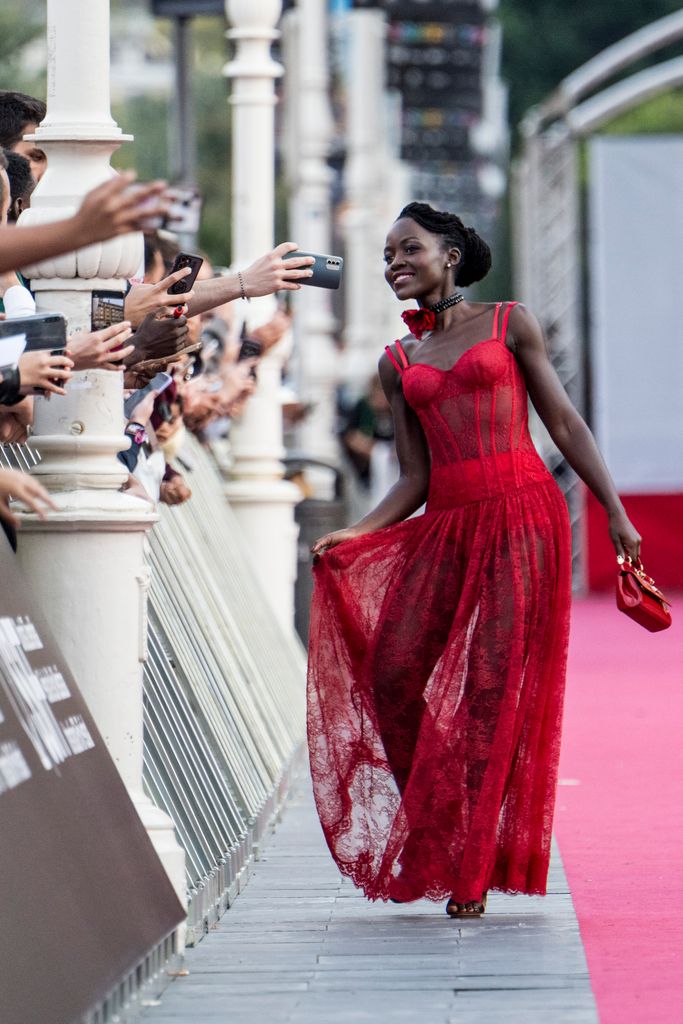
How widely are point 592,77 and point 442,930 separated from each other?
55.8 ft

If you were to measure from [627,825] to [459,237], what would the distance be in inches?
106

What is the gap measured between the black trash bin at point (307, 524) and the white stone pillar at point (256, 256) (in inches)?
71.7

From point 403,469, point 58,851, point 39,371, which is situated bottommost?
point 58,851

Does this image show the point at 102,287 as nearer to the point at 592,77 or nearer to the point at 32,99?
the point at 32,99

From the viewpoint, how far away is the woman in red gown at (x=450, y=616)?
21.7 ft

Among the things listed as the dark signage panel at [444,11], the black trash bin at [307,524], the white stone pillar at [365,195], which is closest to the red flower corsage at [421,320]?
the black trash bin at [307,524]

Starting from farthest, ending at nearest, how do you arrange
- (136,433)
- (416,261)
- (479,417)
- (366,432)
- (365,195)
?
(365,195), (366,432), (136,433), (416,261), (479,417)

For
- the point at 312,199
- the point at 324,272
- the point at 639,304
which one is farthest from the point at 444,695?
the point at 639,304

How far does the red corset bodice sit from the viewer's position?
22.0ft

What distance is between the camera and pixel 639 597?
21.6ft

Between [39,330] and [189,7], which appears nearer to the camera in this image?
[39,330]

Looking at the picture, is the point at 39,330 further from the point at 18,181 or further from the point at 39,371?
the point at 18,181

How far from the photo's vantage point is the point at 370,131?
92.1 ft

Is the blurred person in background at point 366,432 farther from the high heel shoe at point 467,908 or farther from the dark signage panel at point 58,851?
the dark signage panel at point 58,851
